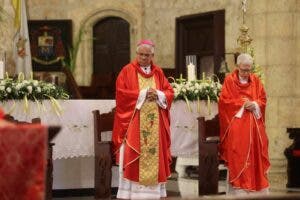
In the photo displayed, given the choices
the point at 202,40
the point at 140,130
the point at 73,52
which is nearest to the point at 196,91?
the point at 140,130

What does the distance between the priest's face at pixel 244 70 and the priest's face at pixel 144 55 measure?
3.13 ft

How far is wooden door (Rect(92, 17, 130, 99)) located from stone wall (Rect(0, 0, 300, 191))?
0.15 metres

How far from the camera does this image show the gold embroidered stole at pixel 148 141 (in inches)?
310

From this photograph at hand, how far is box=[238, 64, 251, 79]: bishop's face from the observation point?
8.02 metres

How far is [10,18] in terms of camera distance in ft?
48.4

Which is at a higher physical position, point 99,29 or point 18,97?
point 99,29

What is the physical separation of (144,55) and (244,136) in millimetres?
1351

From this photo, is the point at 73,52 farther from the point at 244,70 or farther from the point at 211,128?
the point at 244,70

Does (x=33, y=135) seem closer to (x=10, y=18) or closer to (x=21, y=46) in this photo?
(x=21, y=46)

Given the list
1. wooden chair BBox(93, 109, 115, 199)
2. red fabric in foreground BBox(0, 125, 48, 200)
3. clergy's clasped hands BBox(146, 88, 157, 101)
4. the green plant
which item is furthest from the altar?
the green plant

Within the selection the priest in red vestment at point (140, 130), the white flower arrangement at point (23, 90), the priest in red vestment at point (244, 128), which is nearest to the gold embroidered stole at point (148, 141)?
the priest in red vestment at point (140, 130)

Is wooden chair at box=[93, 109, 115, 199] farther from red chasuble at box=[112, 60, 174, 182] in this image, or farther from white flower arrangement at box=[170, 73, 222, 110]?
white flower arrangement at box=[170, 73, 222, 110]

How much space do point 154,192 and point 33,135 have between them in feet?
17.9

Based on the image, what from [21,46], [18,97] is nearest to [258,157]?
[18,97]
